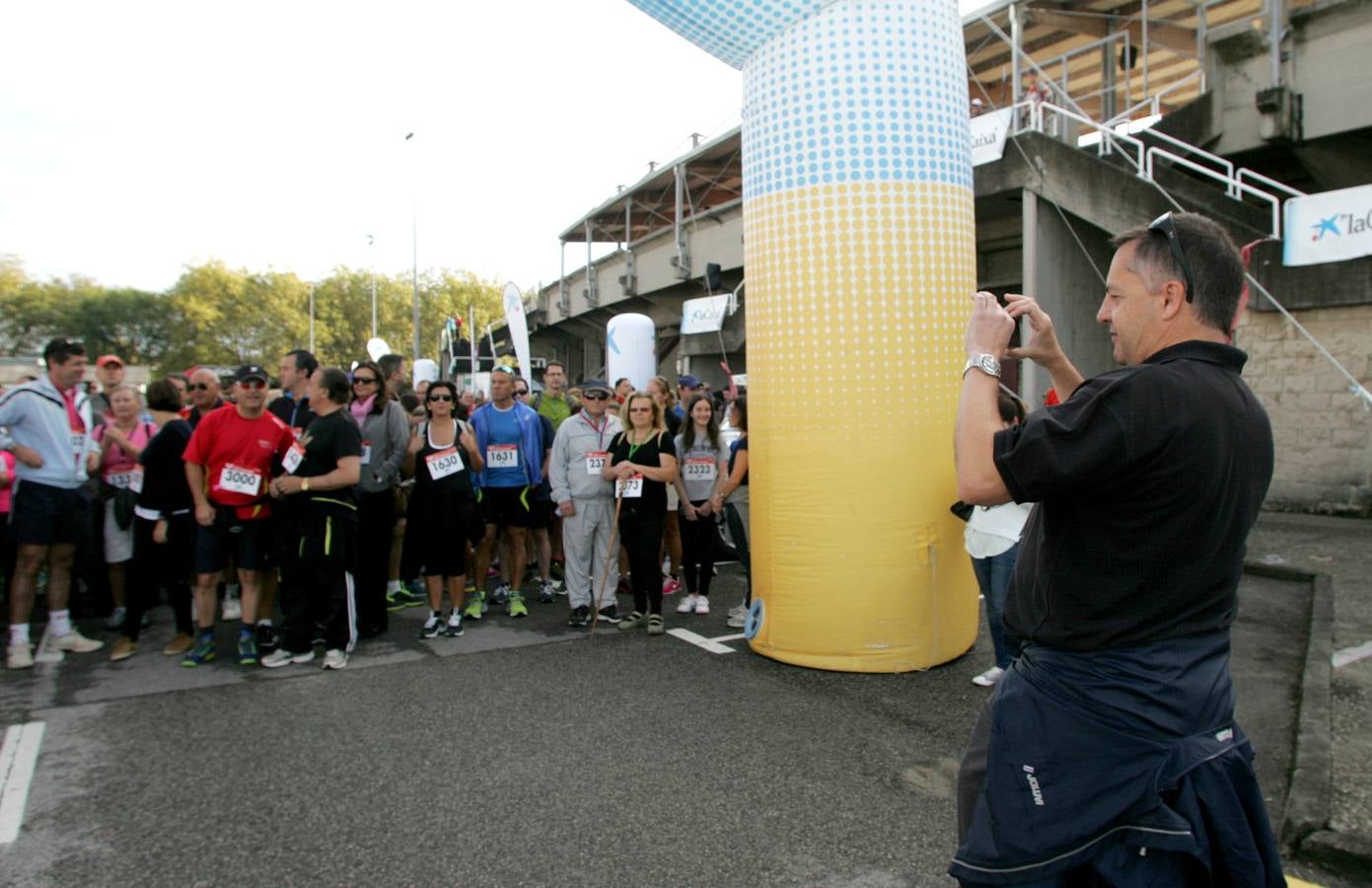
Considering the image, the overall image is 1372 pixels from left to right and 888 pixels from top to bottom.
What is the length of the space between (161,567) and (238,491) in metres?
1.06

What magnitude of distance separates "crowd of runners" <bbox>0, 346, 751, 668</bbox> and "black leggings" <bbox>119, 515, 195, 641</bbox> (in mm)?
12

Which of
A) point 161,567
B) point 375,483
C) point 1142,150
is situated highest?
point 1142,150

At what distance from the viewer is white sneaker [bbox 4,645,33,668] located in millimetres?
5938

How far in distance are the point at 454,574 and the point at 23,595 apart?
2.81 metres

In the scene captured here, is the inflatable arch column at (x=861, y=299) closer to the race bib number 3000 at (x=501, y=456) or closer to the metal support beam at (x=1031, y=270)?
the race bib number 3000 at (x=501, y=456)

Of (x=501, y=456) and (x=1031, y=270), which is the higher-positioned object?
(x=1031, y=270)

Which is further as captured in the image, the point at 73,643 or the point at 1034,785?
the point at 73,643

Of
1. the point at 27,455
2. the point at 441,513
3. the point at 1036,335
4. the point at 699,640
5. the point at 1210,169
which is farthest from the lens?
the point at 1210,169

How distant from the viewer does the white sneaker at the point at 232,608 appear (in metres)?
7.38

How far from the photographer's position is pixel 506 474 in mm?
7602

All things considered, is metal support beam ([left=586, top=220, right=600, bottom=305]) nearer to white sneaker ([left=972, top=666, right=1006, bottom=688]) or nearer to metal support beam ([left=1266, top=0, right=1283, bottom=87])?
metal support beam ([left=1266, top=0, right=1283, bottom=87])

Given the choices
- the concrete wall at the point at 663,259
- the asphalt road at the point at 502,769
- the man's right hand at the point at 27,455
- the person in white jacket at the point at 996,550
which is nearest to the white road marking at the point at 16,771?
the asphalt road at the point at 502,769

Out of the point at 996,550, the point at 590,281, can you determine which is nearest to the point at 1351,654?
the point at 996,550

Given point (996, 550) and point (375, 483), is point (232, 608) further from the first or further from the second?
point (996, 550)
